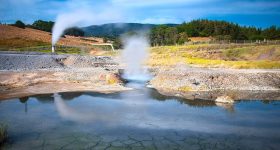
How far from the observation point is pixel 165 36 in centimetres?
11319

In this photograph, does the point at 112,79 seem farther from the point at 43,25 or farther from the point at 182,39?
the point at 43,25

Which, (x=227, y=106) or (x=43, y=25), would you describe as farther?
(x=43, y=25)

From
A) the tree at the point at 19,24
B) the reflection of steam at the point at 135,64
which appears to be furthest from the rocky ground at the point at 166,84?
the tree at the point at 19,24

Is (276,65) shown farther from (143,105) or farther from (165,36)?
(165,36)

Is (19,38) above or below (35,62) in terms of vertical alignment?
above

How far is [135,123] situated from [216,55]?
51758 millimetres

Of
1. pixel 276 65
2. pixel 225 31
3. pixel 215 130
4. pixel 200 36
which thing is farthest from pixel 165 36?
pixel 215 130

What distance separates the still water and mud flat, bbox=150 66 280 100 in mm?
3088

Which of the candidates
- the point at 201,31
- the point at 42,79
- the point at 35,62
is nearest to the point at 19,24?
the point at 201,31

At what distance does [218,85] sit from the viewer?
35.9 m

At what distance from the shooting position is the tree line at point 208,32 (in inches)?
4341

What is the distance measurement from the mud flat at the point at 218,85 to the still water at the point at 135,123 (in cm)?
309

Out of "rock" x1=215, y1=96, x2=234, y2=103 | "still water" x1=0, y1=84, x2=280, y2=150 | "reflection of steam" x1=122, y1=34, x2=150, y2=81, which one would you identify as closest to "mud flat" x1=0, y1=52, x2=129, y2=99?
"still water" x1=0, y1=84, x2=280, y2=150

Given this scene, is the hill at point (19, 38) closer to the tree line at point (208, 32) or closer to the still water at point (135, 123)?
the tree line at point (208, 32)
